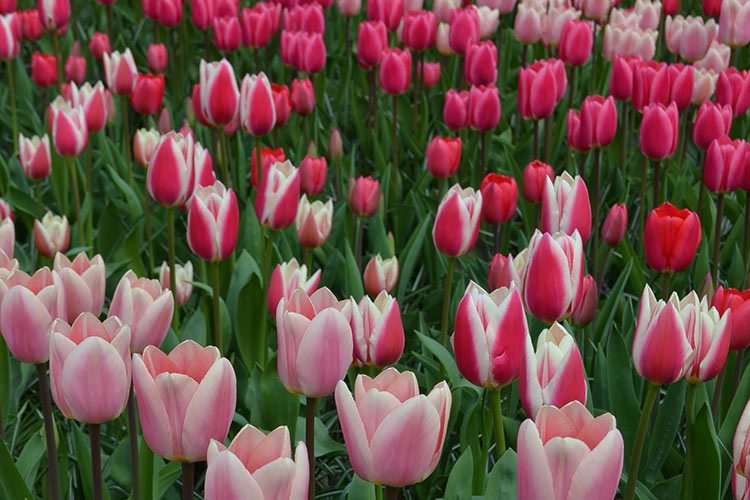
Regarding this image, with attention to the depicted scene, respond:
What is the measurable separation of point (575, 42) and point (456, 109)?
1.84ft

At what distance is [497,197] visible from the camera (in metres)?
2.48

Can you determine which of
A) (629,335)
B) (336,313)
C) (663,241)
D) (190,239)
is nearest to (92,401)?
(336,313)

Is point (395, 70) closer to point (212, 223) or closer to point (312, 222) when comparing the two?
point (312, 222)

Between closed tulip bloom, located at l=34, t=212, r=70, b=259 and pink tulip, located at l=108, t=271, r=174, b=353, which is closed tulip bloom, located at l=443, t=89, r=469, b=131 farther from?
pink tulip, located at l=108, t=271, r=174, b=353

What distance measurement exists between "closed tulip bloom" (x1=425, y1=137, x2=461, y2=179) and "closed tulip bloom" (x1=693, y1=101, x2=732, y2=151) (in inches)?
26.6

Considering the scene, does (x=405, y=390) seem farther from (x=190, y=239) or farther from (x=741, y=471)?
(x=190, y=239)

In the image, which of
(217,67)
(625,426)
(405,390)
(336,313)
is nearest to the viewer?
(405,390)

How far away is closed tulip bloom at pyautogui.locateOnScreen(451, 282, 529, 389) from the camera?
4.76ft

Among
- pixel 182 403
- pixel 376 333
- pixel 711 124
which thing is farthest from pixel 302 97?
pixel 182 403

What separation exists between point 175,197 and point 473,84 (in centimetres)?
134

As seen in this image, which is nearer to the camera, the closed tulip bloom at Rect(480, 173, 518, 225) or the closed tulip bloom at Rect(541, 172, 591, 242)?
the closed tulip bloom at Rect(541, 172, 591, 242)

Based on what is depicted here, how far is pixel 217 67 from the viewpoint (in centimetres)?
272

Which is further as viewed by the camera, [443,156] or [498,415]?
[443,156]

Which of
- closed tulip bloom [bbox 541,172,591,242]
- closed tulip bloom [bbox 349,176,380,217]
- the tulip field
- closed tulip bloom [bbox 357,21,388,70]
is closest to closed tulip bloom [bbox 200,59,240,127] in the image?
the tulip field
